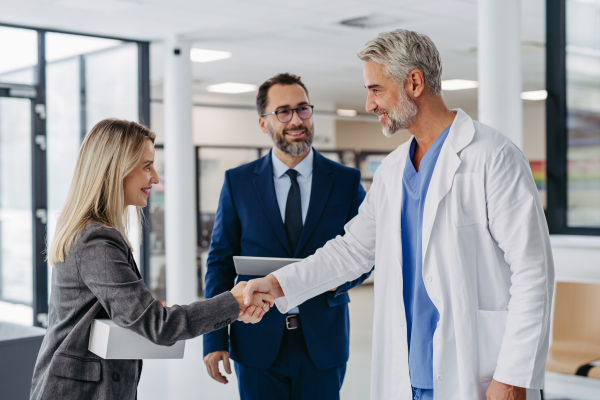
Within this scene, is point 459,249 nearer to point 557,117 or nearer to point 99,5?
point 557,117

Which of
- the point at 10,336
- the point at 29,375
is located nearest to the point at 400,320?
the point at 29,375

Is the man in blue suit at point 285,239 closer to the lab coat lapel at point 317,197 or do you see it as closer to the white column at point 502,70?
the lab coat lapel at point 317,197

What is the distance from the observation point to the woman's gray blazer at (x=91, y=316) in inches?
64.8

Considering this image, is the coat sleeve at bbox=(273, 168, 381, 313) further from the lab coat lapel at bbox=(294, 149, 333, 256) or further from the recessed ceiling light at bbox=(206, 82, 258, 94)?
the recessed ceiling light at bbox=(206, 82, 258, 94)

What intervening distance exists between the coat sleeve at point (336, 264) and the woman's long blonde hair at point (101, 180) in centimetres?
59

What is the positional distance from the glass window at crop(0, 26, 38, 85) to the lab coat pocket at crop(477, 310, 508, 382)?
18.4ft

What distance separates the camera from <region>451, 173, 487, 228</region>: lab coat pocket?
1709 millimetres

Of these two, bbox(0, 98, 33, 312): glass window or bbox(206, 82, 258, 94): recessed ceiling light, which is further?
bbox(206, 82, 258, 94): recessed ceiling light

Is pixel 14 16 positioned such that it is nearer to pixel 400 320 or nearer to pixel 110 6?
pixel 110 6

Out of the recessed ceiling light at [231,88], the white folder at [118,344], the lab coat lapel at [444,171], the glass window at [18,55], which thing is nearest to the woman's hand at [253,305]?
the white folder at [118,344]

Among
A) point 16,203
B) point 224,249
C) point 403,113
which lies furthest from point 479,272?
point 16,203

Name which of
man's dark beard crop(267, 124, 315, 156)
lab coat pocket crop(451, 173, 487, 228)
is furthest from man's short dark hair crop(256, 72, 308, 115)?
lab coat pocket crop(451, 173, 487, 228)

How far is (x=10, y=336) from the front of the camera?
2945 millimetres

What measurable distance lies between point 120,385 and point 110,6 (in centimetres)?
452
